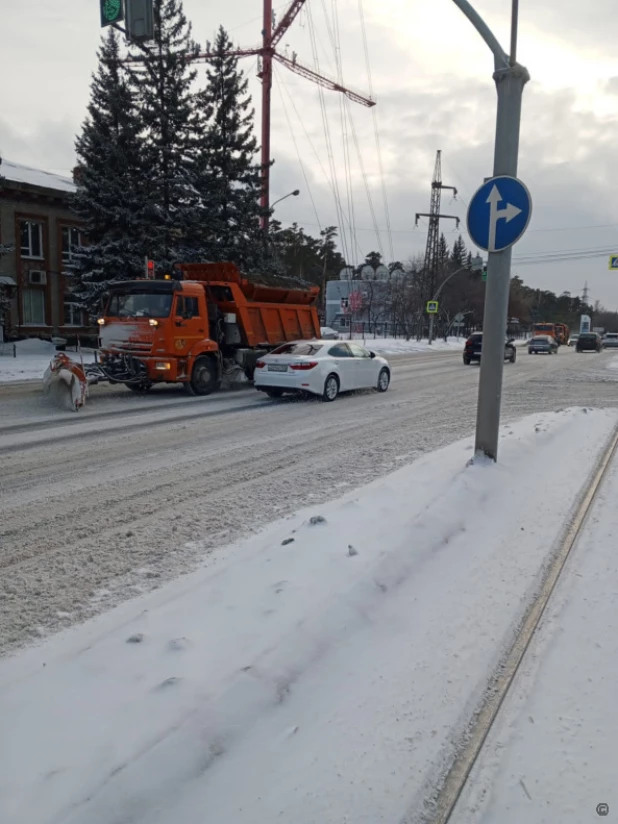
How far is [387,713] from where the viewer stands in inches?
116

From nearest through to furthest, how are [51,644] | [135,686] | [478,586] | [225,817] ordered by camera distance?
[225,817] → [135,686] → [51,644] → [478,586]

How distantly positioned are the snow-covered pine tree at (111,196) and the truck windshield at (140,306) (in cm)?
1379

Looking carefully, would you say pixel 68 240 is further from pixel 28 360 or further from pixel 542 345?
pixel 542 345

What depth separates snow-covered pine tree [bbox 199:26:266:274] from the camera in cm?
3052

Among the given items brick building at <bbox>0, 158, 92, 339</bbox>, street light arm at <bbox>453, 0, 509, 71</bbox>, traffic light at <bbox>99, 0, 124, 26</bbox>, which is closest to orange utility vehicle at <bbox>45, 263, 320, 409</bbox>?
traffic light at <bbox>99, 0, 124, 26</bbox>

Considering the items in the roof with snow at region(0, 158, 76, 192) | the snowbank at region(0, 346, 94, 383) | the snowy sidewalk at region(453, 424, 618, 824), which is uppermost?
the roof with snow at region(0, 158, 76, 192)

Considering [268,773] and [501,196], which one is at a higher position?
[501,196]

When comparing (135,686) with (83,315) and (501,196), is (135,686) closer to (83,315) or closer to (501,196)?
(501,196)

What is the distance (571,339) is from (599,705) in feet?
284

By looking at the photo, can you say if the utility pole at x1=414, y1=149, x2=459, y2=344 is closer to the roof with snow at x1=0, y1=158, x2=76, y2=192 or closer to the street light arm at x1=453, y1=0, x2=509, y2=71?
the roof with snow at x1=0, y1=158, x2=76, y2=192

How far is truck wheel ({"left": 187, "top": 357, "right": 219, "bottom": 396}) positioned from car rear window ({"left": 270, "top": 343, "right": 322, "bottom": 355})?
1.99 meters

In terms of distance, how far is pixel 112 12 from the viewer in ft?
34.1

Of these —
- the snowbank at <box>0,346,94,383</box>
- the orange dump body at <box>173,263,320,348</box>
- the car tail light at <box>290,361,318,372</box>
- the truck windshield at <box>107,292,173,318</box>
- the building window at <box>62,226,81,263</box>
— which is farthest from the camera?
the building window at <box>62,226,81,263</box>

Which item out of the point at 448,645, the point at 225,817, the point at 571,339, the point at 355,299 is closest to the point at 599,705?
the point at 448,645
